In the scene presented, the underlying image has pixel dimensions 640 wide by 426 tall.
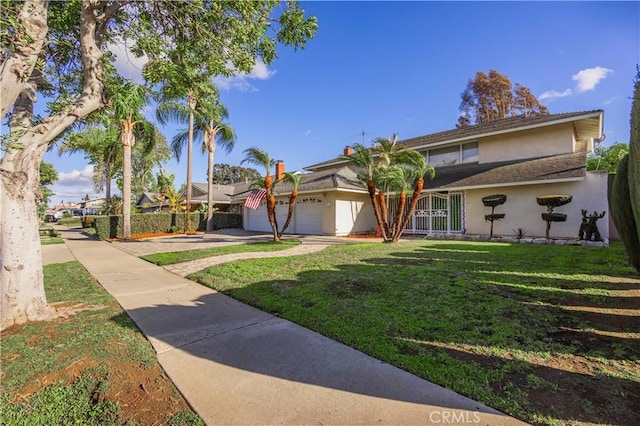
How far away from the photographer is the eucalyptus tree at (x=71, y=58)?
4180 millimetres

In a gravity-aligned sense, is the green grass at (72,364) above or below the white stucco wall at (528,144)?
below

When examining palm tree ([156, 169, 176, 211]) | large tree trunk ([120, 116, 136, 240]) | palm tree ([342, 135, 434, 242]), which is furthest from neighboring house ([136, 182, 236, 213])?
palm tree ([342, 135, 434, 242])

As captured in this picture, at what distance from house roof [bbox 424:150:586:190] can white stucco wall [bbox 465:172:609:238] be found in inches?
26.5

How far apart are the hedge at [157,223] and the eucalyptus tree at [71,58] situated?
16763 mm

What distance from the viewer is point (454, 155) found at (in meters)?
19.2

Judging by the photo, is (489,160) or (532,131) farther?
(489,160)

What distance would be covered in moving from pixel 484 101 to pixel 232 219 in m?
30.2

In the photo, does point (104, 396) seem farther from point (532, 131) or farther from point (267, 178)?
point (532, 131)

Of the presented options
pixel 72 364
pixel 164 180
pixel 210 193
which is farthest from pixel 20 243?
pixel 164 180

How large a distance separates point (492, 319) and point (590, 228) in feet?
39.6

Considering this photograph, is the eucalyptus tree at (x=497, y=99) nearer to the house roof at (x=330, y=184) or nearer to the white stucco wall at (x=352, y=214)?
the white stucco wall at (x=352, y=214)

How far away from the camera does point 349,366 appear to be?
10.4 feet

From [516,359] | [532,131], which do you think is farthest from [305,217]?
[516,359]

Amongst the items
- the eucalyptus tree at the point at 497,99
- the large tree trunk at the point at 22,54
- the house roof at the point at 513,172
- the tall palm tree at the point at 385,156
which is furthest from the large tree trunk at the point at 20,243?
the eucalyptus tree at the point at 497,99
